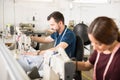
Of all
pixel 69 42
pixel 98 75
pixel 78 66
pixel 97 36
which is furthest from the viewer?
pixel 69 42

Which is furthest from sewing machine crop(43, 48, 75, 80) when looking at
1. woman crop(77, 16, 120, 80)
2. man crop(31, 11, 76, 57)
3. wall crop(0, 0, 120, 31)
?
wall crop(0, 0, 120, 31)

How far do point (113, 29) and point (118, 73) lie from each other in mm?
294

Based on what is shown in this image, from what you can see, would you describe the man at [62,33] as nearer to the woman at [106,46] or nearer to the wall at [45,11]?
the woman at [106,46]

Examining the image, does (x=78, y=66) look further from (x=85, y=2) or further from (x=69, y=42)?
(x=85, y=2)

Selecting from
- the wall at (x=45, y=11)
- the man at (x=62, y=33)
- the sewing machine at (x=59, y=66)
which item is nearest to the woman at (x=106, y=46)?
the sewing machine at (x=59, y=66)

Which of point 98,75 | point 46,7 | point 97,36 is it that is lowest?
point 98,75

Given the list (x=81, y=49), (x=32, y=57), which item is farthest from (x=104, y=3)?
(x=32, y=57)

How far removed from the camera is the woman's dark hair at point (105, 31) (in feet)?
4.53

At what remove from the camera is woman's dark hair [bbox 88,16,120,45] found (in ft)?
4.53

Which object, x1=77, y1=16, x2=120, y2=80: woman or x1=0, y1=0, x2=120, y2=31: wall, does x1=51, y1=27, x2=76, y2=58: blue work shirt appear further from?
x1=0, y1=0, x2=120, y2=31: wall

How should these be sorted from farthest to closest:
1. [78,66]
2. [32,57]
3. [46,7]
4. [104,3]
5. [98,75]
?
[104,3]
[46,7]
[32,57]
[78,66]
[98,75]

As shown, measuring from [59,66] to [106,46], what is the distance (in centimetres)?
33

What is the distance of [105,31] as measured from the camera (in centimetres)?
138

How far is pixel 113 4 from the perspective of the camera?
577cm
